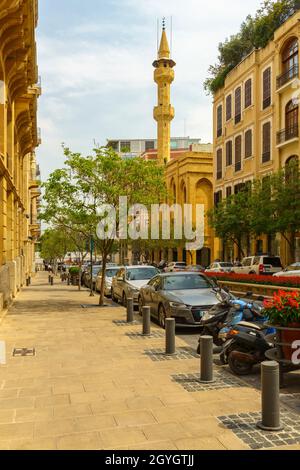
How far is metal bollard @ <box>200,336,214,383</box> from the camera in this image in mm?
6980

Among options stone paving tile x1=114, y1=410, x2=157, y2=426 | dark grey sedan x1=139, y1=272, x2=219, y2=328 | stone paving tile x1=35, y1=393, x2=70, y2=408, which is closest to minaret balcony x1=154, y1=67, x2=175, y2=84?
dark grey sedan x1=139, y1=272, x2=219, y2=328

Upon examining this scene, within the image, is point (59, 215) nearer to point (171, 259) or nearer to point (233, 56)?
point (233, 56)

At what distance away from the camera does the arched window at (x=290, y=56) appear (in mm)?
32900

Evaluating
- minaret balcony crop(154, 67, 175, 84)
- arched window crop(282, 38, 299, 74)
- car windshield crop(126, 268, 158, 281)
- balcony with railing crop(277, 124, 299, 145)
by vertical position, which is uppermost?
minaret balcony crop(154, 67, 175, 84)

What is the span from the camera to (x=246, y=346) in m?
7.41

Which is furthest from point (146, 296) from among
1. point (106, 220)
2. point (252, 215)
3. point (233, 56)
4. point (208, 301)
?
point (233, 56)

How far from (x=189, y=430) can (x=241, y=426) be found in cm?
59

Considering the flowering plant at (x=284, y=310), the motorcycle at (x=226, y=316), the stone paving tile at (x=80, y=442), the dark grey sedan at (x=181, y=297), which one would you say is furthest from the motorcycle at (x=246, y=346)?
the dark grey sedan at (x=181, y=297)

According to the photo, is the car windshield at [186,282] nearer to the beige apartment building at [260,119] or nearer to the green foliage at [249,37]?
the beige apartment building at [260,119]

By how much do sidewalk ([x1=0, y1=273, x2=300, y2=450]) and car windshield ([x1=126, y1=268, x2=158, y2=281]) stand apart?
741 cm

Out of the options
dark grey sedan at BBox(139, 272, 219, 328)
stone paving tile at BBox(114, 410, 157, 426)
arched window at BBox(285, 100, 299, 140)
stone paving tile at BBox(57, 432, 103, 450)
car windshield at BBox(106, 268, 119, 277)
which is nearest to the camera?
stone paving tile at BBox(57, 432, 103, 450)

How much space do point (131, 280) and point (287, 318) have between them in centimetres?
1188

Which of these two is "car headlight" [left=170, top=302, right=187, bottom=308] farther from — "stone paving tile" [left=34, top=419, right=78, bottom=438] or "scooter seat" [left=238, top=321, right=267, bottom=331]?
"stone paving tile" [left=34, top=419, right=78, bottom=438]
